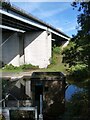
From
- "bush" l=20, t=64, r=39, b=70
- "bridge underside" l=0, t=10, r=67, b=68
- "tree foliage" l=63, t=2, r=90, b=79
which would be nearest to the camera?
"tree foliage" l=63, t=2, r=90, b=79

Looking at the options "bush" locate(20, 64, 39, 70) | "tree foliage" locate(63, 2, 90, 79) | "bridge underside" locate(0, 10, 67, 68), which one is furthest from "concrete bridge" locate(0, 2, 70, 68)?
"tree foliage" locate(63, 2, 90, 79)

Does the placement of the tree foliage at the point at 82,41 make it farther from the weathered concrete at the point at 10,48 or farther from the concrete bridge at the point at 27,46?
the weathered concrete at the point at 10,48

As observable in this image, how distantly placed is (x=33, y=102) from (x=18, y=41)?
32.5m

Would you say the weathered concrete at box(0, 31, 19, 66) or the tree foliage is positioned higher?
the weathered concrete at box(0, 31, 19, 66)

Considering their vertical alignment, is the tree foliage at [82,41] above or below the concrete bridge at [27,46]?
below

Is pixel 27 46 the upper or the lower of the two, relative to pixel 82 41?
upper

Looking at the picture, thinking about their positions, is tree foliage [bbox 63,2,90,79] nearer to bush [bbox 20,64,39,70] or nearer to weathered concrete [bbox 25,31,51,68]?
bush [bbox 20,64,39,70]

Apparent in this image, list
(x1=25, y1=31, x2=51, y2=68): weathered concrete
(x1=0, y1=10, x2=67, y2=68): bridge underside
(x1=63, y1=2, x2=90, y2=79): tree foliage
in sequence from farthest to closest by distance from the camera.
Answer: (x1=25, y1=31, x2=51, y2=68): weathered concrete < (x1=0, y1=10, x2=67, y2=68): bridge underside < (x1=63, y1=2, x2=90, y2=79): tree foliage

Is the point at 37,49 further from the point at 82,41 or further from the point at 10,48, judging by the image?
the point at 82,41

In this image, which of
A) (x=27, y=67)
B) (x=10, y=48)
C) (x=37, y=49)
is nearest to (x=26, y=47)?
(x=37, y=49)

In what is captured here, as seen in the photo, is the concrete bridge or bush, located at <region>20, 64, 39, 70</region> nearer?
bush, located at <region>20, 64, 39, 70</region>

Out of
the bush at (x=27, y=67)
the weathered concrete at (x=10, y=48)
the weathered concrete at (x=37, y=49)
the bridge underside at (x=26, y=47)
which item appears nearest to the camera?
the bush at (x=27, y=67)

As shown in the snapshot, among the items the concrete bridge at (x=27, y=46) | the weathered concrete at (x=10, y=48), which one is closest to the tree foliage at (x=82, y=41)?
the concrete bridge at (x=27, y=46)

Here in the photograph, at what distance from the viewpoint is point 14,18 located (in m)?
→ 36.6
